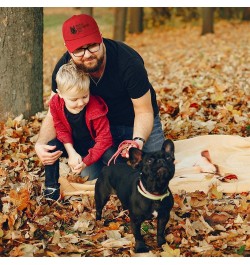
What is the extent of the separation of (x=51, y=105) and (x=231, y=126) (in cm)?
278

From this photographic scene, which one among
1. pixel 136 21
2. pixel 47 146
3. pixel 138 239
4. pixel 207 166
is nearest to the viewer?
pixel 138 239

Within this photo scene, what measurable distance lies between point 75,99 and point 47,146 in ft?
1.77

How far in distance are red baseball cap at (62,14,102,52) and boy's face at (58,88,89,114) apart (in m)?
0.38

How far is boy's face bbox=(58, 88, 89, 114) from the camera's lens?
4.46m

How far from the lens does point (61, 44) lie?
21484 mm

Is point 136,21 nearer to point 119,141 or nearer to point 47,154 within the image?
point 119,141

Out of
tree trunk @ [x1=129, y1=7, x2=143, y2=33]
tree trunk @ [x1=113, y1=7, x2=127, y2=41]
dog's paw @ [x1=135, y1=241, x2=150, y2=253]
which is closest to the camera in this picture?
dog's paw @ [x1=135, y1=241, x2=150, y2=253]

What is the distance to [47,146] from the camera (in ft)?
15.5

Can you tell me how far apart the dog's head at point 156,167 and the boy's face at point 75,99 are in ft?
3.20

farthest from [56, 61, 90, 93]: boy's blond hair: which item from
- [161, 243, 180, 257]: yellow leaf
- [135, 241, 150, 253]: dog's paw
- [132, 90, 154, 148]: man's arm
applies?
[161, 243, 180, 257]: yellow leaf

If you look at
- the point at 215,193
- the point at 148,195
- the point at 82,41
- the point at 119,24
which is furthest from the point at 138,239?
the point at 119,24

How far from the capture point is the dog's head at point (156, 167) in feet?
11.8

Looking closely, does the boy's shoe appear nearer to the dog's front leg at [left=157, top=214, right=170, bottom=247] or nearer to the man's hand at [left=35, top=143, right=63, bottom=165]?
the man's hand at [left=35, top=143, right=63, bottom=165]

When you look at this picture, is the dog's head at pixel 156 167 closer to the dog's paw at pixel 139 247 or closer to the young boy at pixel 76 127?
the dog's paw at pixel 139 247
